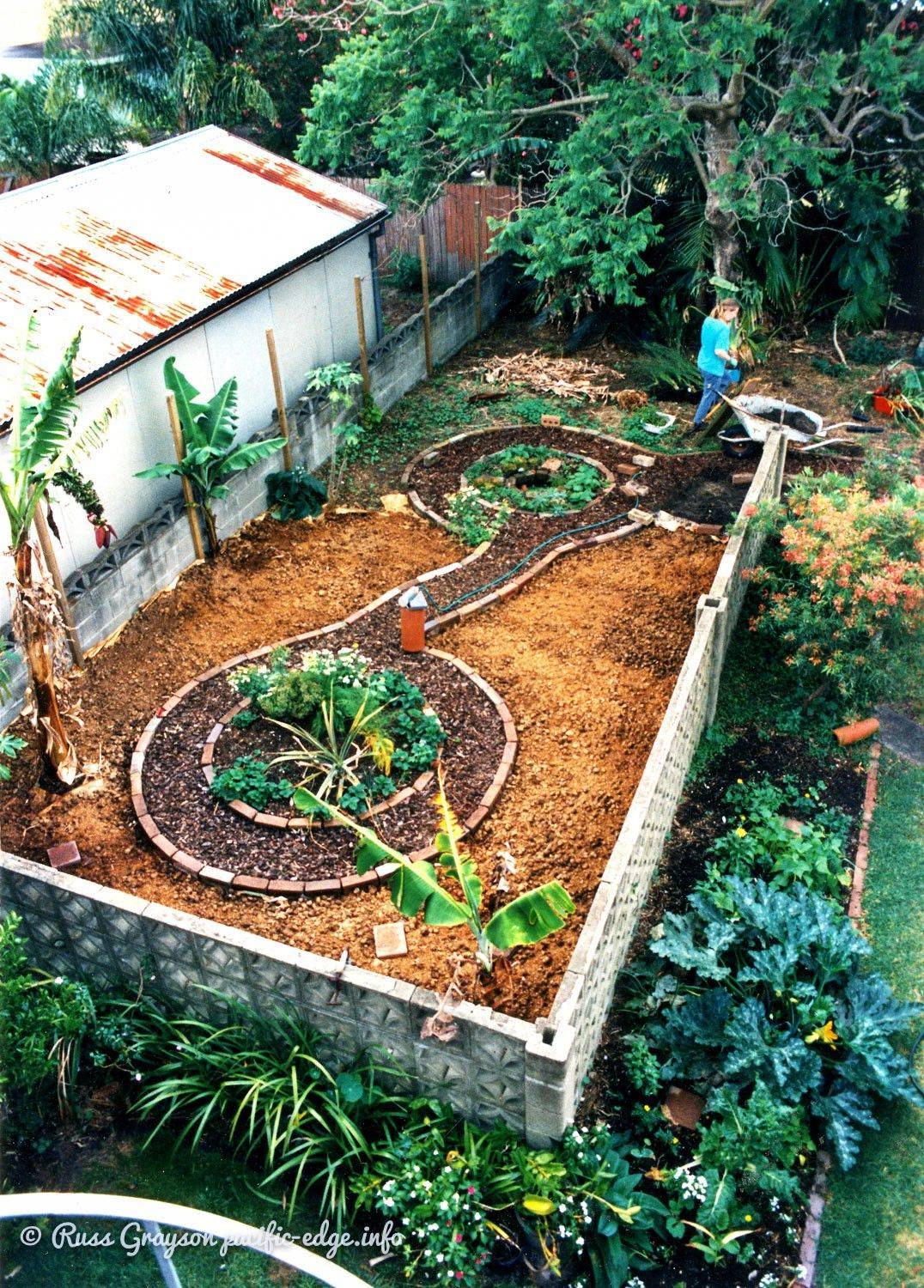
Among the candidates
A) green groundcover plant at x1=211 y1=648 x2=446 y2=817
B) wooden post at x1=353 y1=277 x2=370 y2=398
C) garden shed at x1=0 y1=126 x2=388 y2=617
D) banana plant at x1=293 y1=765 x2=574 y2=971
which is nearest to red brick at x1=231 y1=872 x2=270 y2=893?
green groundcover plant at x1=211 y1=648 x2=446 y2=817

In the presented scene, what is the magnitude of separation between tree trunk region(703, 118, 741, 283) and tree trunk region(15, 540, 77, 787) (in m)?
9.35

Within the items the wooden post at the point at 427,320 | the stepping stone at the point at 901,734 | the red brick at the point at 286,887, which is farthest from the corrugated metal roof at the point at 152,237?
the stepping stone at the point at 901,734

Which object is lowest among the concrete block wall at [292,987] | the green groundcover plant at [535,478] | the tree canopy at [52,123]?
the green groundcover plant at [535,478]

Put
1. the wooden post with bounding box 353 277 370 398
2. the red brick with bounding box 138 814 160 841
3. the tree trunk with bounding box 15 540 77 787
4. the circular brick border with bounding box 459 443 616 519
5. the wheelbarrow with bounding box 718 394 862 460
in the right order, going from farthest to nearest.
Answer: the wooden post with bounding box 353 277 370 398
the wheelbarrow with bounding box 718 394 862 460
the circular brick border with bounding box 459 443 616 519
the red brick with bounding box 138 814 160 841
the tree trunk with bounding box 15 540 77 787

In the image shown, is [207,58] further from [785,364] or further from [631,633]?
[631,633]

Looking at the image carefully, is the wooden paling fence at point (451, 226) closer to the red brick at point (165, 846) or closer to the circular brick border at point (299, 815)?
the circular brick border at point (299, 815)

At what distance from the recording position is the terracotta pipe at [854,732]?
8.02 m

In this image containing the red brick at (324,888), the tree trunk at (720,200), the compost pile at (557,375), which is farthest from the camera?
the compost pile at (557,375)

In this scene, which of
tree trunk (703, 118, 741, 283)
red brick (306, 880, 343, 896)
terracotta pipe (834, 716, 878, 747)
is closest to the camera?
red brick (306, 880, 343, 896)

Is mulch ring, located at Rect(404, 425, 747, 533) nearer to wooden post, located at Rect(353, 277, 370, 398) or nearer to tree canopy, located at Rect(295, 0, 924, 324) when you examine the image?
wooden post, located at Rect(353, 277, 370, 398)

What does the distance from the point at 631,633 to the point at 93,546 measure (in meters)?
4.80

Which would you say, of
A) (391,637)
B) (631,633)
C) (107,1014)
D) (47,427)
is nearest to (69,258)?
(47,427)

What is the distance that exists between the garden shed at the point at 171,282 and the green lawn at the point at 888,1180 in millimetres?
6382

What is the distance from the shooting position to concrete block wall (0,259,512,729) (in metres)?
8.64
